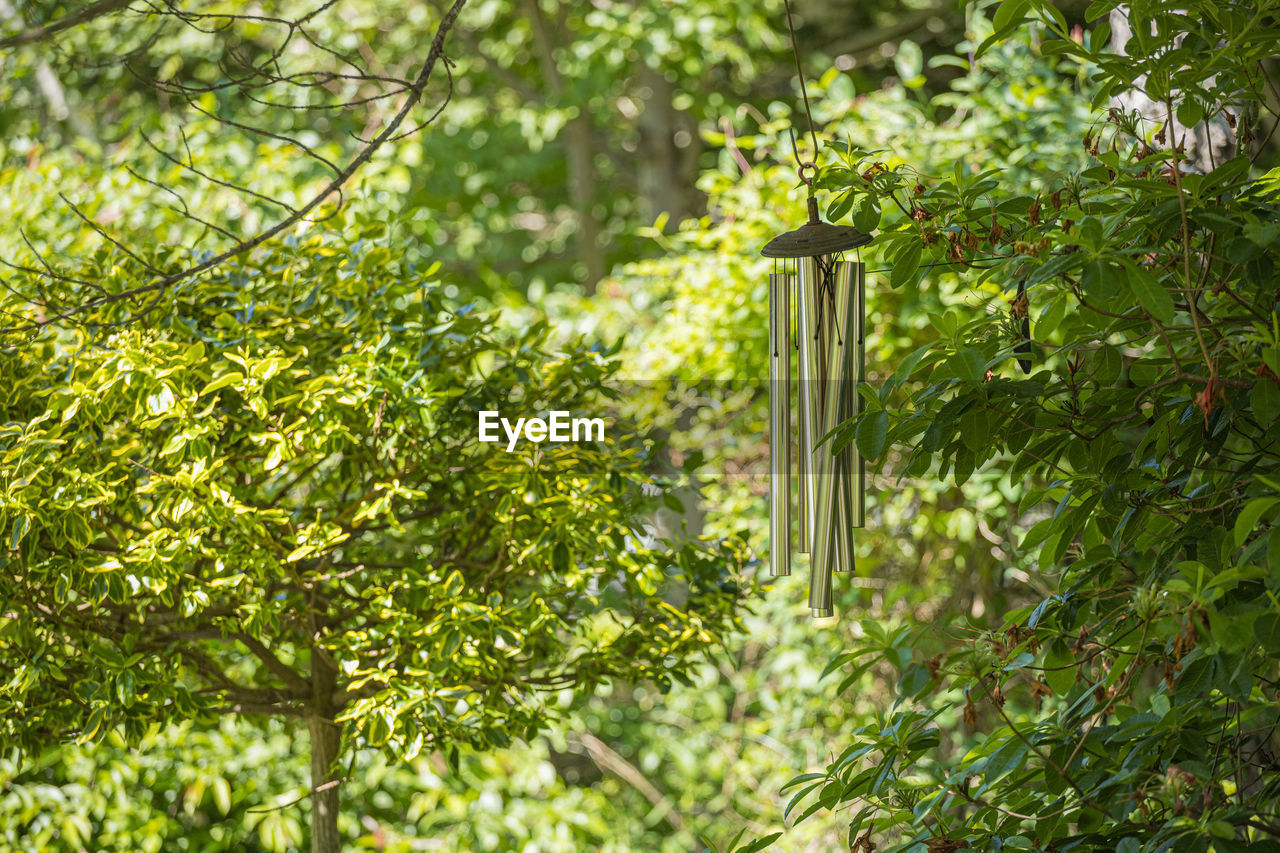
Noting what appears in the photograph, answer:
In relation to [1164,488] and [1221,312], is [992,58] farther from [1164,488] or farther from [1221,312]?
[1164,488]

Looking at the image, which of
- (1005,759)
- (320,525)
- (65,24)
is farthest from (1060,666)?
(65,24)

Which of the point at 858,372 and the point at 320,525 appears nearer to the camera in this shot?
the point at 858,372

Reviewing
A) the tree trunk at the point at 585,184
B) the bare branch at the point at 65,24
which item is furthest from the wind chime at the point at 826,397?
the tree trunk at the point at 585,184

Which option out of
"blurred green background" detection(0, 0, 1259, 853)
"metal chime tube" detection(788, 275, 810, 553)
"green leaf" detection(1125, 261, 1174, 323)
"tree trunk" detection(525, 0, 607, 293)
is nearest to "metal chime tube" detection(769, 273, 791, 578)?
"metal chime tube" detection(788, 275, 810, 553)

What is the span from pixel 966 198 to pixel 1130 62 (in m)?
0.24

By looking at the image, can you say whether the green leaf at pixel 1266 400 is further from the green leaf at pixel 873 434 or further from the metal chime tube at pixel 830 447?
the metal chime tube at pixel 830 447

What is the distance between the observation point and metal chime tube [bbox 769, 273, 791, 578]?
1513 mm

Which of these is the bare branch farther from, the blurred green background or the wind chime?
the wind chime

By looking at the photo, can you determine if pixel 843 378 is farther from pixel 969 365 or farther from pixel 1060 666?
pixel 1060 666

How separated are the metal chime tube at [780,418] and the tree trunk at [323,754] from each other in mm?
921

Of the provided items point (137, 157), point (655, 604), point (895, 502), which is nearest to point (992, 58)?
point (895, 502)

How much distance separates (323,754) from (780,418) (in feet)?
3.64

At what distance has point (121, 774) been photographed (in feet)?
8.95

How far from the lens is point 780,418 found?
1545mm
